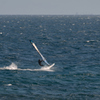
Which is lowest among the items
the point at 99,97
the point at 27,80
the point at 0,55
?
the point at 99,97

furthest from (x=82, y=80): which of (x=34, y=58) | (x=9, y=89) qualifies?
(x=34, y=58)

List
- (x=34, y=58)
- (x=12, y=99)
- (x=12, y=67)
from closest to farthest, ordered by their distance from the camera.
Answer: (x=12, y=99)
(x=12, y=67)
(x=34, y=58)

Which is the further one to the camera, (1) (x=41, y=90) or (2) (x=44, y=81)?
(2) (x=44, y=81)

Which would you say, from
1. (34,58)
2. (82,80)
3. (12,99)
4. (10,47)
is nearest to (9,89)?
(12,99)

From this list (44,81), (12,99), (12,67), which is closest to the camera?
(12,99)

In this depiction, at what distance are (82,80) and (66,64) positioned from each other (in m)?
12.4

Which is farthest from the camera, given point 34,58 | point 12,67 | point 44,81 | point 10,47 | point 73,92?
point 10,47

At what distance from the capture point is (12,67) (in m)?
53.8

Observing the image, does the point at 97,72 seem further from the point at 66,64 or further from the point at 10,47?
the point at 10,47

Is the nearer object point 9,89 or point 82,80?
point 9,89

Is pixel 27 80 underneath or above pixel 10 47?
underneath

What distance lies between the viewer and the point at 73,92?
3809cm

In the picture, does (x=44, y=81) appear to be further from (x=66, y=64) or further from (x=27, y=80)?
(x=66, y=64)

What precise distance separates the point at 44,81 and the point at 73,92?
270 inches
